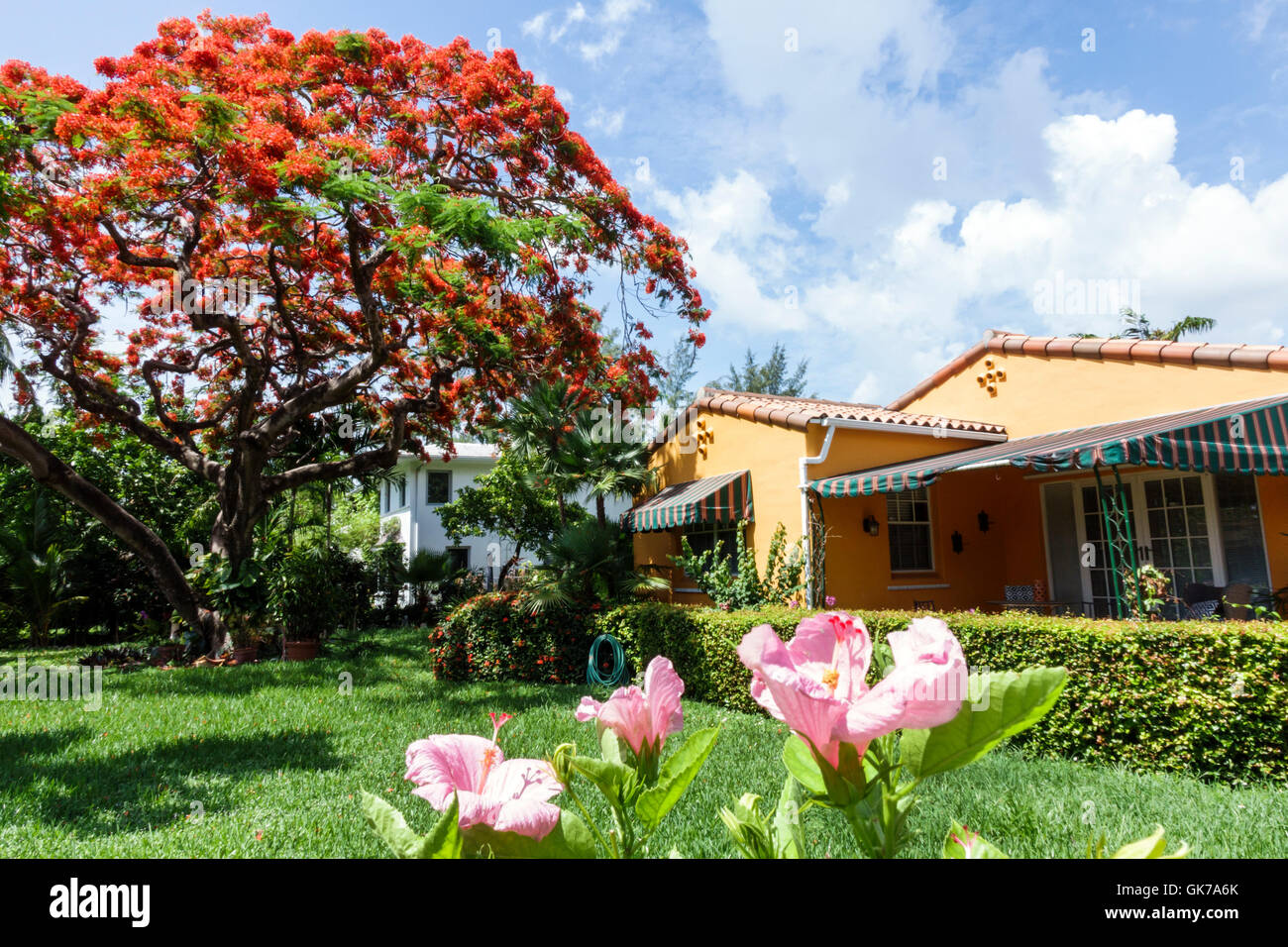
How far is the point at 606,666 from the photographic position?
1203cm

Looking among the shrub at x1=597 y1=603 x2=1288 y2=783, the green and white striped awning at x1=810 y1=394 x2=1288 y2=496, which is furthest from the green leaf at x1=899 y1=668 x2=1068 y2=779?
the green and white striped awning at x1=810 y1=394 x2=1288 y2=496

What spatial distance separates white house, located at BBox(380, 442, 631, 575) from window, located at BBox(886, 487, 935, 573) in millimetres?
14895

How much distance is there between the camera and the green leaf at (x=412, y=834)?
1.99 ft

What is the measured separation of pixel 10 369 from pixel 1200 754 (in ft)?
66.6

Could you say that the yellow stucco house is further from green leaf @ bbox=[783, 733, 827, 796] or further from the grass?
green leaf @ bbox=[783, 733, 827, 796]

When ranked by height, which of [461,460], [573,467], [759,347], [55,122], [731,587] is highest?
[759,347]

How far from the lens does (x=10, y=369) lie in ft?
47.5

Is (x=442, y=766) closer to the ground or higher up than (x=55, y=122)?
closer to the ground

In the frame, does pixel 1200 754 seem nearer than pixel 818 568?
Yes

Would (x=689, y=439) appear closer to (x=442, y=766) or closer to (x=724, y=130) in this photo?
(x=724, y=130)

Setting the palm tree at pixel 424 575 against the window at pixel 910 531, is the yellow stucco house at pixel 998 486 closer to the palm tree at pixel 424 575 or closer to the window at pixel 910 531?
the window at pixel 910 531

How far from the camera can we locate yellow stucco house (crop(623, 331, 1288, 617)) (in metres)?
10.0

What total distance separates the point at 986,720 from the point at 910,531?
13046 millimetres

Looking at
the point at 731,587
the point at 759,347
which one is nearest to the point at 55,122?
the point at 731,587
